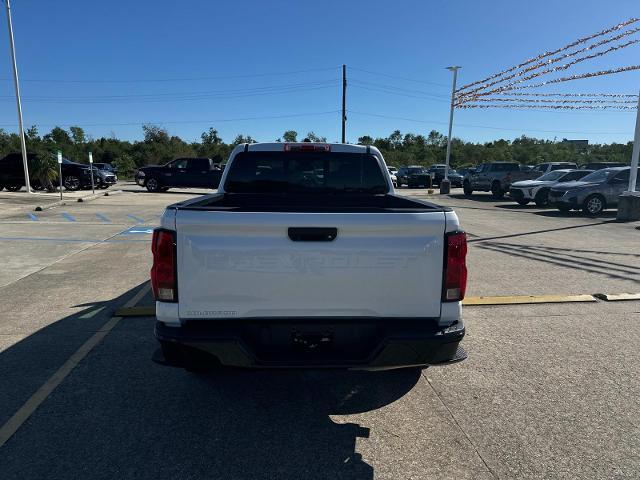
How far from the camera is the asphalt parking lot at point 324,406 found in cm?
277

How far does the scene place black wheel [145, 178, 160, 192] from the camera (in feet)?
87.5

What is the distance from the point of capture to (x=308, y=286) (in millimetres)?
2777

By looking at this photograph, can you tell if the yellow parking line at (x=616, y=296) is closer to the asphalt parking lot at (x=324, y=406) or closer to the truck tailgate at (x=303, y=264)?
the asphalt parking lot at (x=324, y=406)

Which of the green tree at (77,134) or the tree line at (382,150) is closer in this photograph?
the tree line at (382,150)

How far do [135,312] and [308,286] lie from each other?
3.47 metres

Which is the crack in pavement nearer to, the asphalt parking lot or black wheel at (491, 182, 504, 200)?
the asphalt parking lot

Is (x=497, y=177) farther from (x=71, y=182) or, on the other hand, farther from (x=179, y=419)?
(x=179, y=419)

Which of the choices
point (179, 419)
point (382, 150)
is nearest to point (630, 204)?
point (179, 419)

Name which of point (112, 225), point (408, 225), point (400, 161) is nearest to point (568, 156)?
point (400, 161)

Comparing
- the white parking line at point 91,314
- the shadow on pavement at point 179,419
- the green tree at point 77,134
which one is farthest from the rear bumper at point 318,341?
the green tree at point 77,134

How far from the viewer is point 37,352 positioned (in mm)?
4379

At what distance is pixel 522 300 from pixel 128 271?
20.1 ft

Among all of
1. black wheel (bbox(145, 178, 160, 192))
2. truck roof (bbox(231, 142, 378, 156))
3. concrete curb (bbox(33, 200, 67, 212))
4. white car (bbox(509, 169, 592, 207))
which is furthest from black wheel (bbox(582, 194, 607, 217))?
black wheel (bbox(145, 178, 160, 192))

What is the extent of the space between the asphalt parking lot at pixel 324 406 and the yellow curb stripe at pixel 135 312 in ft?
0.35
